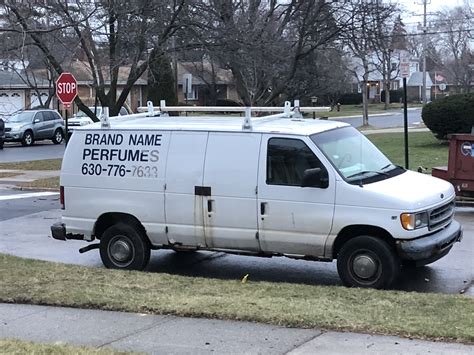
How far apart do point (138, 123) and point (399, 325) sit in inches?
184

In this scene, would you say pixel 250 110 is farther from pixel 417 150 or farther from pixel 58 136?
pixel 58 136

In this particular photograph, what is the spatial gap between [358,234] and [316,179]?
769 millimetres

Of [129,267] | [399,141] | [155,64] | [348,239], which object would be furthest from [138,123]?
[399,141]

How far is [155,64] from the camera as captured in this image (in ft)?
66.1

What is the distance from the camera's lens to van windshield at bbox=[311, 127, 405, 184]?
312 inches

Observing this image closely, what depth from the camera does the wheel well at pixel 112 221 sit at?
884 centimetres

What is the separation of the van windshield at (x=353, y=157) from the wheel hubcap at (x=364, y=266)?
2.78ft

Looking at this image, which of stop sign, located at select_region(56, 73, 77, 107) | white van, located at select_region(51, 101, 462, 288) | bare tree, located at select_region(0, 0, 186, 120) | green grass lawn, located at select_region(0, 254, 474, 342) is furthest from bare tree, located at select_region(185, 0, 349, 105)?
green grass lawn, located at select_region(0, 254, 474, 342)

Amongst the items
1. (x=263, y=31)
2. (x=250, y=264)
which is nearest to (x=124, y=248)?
(x=250, y=264)

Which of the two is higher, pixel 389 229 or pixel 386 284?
pixel 389 229

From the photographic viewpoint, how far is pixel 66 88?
18656mm

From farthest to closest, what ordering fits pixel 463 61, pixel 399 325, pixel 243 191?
1. pixel 463 61
2. pixel 243 191
3. pixel 399 325

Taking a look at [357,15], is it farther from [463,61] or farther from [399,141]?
[463,61]

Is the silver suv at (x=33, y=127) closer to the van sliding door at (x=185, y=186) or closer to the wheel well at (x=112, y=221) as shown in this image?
the wheel well at (x=112, y=221)
